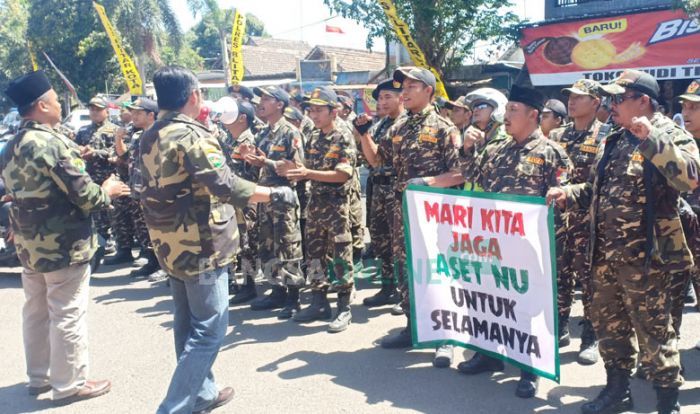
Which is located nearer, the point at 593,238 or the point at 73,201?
the point at 593,238

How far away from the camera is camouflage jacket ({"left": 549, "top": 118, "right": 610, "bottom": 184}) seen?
16.8 feet

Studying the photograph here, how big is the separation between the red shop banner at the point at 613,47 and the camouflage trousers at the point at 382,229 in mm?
9475

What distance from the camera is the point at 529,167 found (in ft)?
13.6

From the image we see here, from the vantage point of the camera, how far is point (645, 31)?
44.1 feet

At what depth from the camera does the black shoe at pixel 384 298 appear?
20.3 ft

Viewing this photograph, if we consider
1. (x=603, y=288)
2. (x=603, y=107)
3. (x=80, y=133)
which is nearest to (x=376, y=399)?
(x=603, y=288)

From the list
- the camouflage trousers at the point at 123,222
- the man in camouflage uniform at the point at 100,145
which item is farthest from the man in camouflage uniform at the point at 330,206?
the man in camouflage uniform at the point at 100,145

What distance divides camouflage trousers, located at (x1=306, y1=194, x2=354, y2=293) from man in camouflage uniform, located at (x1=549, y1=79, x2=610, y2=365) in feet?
5.92

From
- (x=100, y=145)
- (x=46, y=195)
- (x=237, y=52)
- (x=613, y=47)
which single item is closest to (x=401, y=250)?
(x=46, y=195)

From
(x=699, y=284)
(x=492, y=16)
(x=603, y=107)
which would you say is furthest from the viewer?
(x=492, y=16)

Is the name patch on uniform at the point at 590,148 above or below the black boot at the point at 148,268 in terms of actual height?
above

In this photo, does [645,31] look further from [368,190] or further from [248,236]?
[248,236]

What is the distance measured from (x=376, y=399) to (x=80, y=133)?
A: 7.07m

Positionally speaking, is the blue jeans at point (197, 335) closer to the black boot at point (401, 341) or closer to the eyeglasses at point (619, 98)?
the black boot at point (401, 341)
